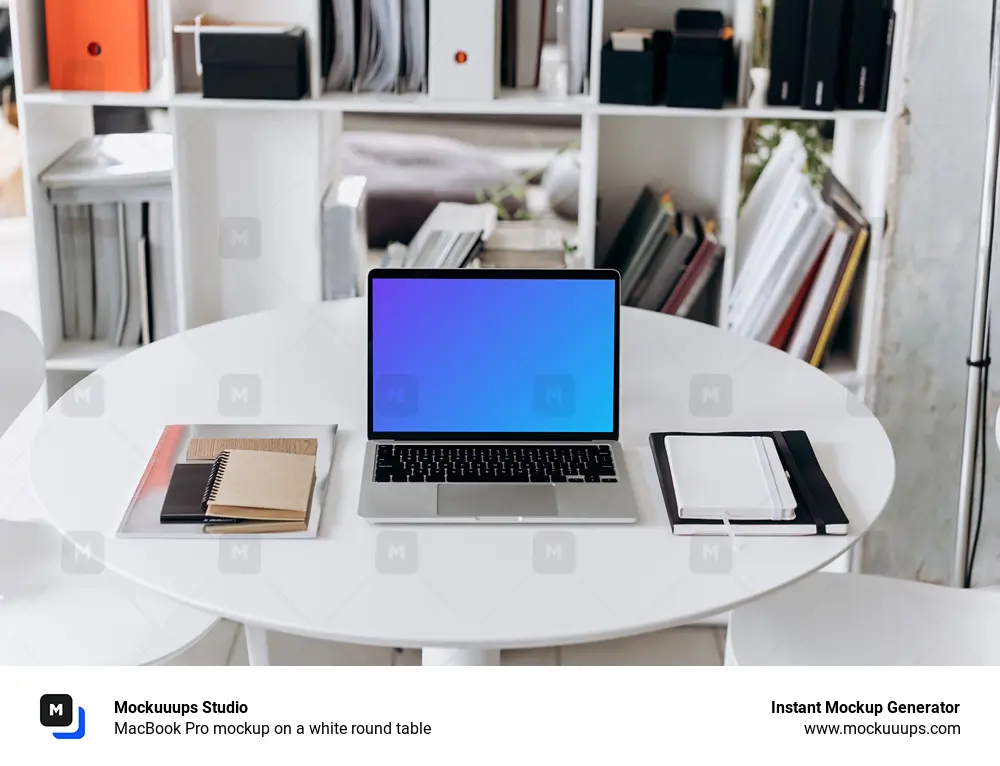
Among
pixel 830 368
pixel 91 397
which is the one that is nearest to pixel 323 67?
pixel 91 397

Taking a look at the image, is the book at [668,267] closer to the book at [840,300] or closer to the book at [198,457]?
the book at [840,300]

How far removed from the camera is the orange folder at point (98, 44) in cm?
222

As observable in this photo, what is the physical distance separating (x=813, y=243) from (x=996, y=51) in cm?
45

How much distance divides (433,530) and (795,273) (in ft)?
3.72

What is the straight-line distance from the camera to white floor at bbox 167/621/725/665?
7.67 ft

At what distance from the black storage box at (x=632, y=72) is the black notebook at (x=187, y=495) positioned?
1102 millimetres

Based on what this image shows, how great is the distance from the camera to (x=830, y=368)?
240cm

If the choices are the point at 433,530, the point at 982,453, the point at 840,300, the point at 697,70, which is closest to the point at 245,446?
the point at 433,530
